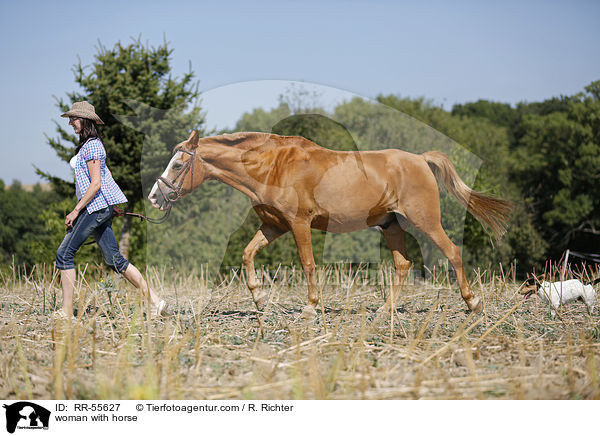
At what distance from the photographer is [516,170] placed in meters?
31.2

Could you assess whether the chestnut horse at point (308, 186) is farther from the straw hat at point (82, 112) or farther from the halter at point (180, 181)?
the straw hat at point (82, 112)

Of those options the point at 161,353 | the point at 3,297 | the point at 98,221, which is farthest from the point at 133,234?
the point at 161,353

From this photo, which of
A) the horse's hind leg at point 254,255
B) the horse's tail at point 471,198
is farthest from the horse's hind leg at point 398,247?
the horse's hind leg at point 254,255

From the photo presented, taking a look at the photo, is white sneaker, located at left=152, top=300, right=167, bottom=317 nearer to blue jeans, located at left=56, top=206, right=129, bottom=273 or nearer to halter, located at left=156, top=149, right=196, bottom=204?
blue jeans, located at left=56, top=206, right=129, bottom=273

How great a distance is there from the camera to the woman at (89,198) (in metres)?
4.40

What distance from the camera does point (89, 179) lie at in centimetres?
451

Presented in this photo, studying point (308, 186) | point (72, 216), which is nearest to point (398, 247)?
point (308, 186)

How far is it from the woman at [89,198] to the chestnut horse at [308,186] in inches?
19.8

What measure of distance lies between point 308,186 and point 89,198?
2.06 metres

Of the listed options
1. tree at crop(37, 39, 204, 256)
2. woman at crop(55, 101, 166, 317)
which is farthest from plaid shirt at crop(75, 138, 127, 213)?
tree at crop(37, 39, 204, 256)

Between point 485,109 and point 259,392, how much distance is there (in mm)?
44773

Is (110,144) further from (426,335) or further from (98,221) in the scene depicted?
(426,335)
